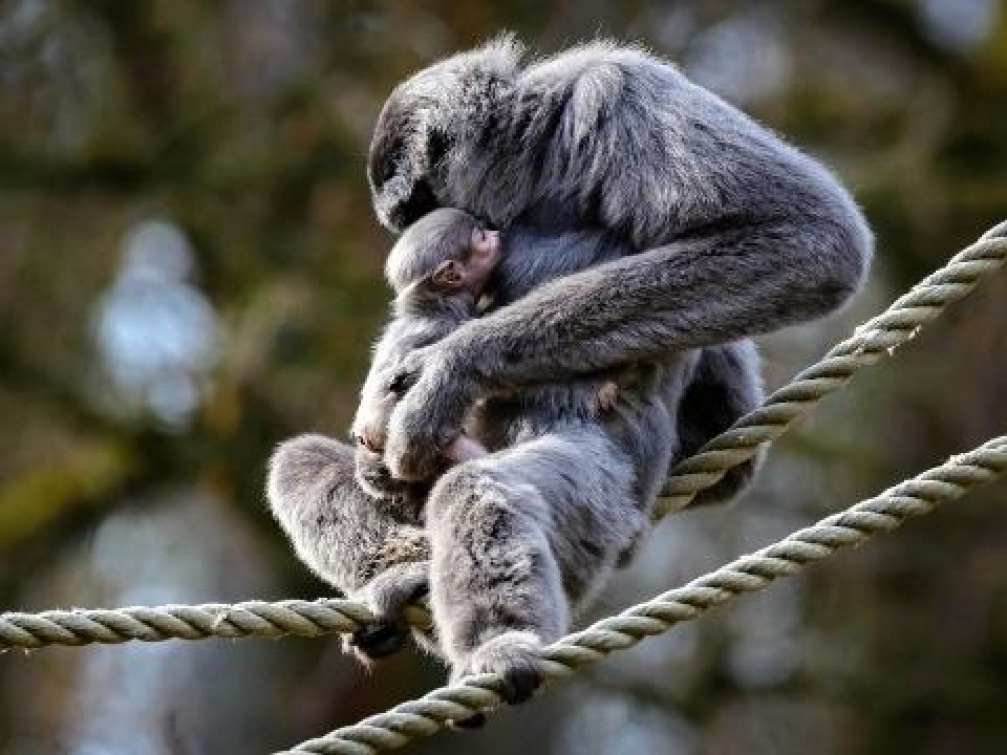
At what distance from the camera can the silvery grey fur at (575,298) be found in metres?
6.26

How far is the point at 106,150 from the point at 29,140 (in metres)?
1.12

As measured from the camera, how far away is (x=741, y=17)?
16797mm

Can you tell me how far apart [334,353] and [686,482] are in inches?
288

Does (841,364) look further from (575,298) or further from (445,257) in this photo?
(445,257)

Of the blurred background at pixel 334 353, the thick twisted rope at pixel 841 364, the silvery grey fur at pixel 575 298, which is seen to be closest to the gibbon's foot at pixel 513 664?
the silvery grey fur at pixel 575 298

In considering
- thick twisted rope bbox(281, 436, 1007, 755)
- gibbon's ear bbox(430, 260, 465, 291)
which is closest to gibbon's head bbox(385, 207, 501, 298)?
gibbon's ear bbox(430, 260, 465, 291)

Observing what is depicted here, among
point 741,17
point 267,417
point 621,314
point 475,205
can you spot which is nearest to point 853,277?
point 621,314

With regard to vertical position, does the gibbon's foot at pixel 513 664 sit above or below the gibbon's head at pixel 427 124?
below

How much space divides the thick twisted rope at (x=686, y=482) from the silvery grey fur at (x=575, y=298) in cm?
20

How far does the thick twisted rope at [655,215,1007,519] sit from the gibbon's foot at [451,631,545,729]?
140 cm

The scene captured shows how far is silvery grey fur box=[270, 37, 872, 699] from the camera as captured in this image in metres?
6.26

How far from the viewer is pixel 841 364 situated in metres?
6.90

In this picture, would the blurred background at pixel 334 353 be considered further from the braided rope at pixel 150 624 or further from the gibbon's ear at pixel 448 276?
the braided rope at pixel 150 624

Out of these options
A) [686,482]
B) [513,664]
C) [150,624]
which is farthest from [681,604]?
[150,624]
